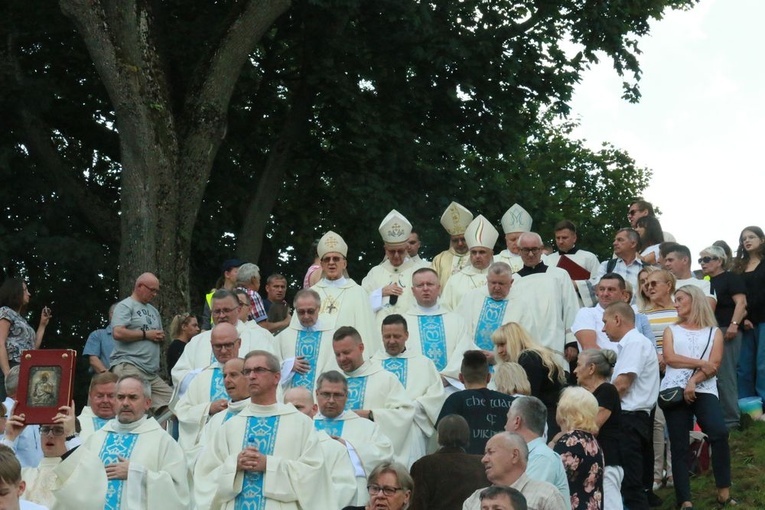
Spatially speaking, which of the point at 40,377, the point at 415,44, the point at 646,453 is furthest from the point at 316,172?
the point at 40,377

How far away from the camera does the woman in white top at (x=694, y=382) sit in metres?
11.1

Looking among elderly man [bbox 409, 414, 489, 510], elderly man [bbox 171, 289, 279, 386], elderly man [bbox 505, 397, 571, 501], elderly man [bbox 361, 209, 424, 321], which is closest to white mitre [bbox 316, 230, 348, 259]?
elderly man [bbox 361, 209, 424, 321]

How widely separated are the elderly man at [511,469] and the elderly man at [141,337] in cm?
618

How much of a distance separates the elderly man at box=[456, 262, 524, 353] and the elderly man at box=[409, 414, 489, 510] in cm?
395

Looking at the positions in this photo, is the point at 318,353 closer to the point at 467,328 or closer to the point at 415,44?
the point at 467,328

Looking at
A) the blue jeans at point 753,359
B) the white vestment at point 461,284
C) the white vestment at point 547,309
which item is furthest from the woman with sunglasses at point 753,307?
the white vestment at point 461,284

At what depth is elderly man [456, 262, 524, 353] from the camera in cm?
1318

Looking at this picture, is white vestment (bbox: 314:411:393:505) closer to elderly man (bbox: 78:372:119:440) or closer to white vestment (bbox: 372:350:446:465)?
white vestment (bbox: 372:350:446:465)

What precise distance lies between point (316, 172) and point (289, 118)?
3.39ft

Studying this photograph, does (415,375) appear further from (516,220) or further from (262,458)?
(516,220)

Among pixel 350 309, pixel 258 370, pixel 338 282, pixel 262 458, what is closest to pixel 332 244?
pixel 338 282

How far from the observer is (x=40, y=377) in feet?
30.1

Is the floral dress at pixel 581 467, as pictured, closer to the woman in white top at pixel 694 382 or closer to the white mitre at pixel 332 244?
the woman in white top at pixel 694 382

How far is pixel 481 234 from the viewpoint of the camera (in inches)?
568
